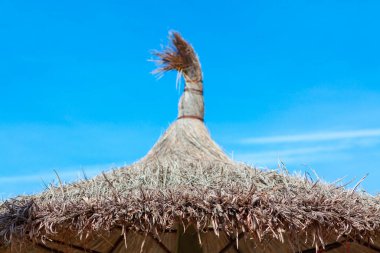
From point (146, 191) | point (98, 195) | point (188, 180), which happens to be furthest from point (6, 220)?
point (188, 180)

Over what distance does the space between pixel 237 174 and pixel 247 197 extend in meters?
0.48

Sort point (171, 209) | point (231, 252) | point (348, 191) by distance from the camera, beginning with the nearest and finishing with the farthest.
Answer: point (171, 209) → point (348, 191) → point (231, 252)

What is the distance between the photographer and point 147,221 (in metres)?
3.21

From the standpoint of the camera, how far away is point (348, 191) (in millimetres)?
3652

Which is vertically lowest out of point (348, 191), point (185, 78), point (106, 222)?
point (106, 222)

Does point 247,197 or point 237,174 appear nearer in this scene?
point 247,197

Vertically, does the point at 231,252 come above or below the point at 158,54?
below

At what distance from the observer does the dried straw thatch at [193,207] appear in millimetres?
3221

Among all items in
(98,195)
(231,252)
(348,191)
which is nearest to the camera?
(98,195)

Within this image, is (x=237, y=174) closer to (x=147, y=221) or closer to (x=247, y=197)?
(x=247, y=197)

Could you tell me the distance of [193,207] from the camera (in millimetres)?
3227

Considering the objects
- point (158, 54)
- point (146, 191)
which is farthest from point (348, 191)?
point (158, 54)

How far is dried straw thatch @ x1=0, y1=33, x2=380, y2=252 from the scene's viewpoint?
3221 mm

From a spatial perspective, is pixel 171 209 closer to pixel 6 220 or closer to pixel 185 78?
pixel 6 220
